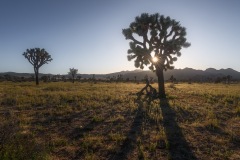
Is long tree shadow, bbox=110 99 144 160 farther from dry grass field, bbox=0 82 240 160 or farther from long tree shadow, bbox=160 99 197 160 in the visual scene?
long tree shadow, bbox=160 99 197 160

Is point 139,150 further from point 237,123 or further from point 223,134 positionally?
point 237,123

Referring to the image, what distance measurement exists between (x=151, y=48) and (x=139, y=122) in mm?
11203

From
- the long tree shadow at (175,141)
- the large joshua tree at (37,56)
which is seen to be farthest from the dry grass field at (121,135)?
the large joshua tree at (37,56)

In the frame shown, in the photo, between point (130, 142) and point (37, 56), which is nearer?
point (130, 142)

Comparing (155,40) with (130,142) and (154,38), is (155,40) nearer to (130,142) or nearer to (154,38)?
(154,38)

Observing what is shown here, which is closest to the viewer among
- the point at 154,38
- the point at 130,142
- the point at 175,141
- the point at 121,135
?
the point at 130,142

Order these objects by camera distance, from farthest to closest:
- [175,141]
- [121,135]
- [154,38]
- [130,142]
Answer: [154,38] < [121,135] < [175,141] < [130,142]

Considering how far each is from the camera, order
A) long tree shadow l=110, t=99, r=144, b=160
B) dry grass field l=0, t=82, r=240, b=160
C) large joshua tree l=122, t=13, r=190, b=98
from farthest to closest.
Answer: large joshua tree l=122, t=13, r=190, b=98, long tree shadow l=110, t=99, r=144, b=160, dry grass field l=0, t=82, r=240, b=160

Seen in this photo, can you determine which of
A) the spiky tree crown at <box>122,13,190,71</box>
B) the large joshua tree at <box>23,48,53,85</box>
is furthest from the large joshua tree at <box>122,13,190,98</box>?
the large joshua tree at <box>23,48,53,85</box>

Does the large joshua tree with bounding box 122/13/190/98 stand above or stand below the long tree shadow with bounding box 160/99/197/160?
above

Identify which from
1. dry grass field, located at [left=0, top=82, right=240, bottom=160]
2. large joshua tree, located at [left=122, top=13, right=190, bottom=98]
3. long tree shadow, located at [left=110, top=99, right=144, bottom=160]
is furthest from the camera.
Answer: large joshua tree, located at [left=122, top=13, right=190, bottom=98]

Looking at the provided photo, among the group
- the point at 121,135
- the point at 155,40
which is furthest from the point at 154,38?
the point at 121,135

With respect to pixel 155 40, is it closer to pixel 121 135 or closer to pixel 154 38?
pixel 154 38

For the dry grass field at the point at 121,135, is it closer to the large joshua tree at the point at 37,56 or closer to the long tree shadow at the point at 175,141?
the long tree shadow at the point at 175,141
